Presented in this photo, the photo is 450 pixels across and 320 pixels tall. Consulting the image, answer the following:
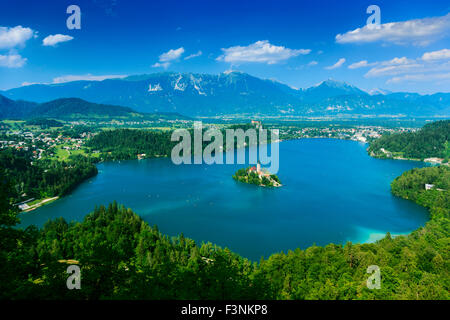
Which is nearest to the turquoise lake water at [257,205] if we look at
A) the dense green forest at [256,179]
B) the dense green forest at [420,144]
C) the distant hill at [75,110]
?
the dense green forest at [256,179]

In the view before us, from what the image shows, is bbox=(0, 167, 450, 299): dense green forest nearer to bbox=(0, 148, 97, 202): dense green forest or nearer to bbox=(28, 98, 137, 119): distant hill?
bbox=(0, 148, 97, 202): dense green forest

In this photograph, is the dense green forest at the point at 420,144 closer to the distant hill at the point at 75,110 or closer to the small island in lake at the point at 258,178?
the small island in lake at the point at 258,178

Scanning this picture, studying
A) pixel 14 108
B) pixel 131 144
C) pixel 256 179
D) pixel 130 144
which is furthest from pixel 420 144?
pixel 14 108

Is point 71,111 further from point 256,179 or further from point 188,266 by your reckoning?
point 188,266

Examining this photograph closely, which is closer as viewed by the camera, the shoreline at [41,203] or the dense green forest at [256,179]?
the shoreline at [41,203]

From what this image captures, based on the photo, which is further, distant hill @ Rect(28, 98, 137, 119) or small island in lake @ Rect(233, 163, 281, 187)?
distant hill @ Rect(28, 98, 137, 119)

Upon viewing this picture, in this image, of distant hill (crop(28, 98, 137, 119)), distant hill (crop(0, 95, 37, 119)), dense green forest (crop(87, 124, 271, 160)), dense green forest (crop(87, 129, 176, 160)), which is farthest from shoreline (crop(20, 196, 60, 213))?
distant hill (crop(0, 95, 37, 119))

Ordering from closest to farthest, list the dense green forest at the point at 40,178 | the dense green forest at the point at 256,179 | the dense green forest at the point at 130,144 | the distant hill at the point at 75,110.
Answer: the dense green forest at the point at 40,178 → the dense green forest at the point at 256,179 → the dense green forest at the point at 130,144 → the distant hill at the point at 75,110
